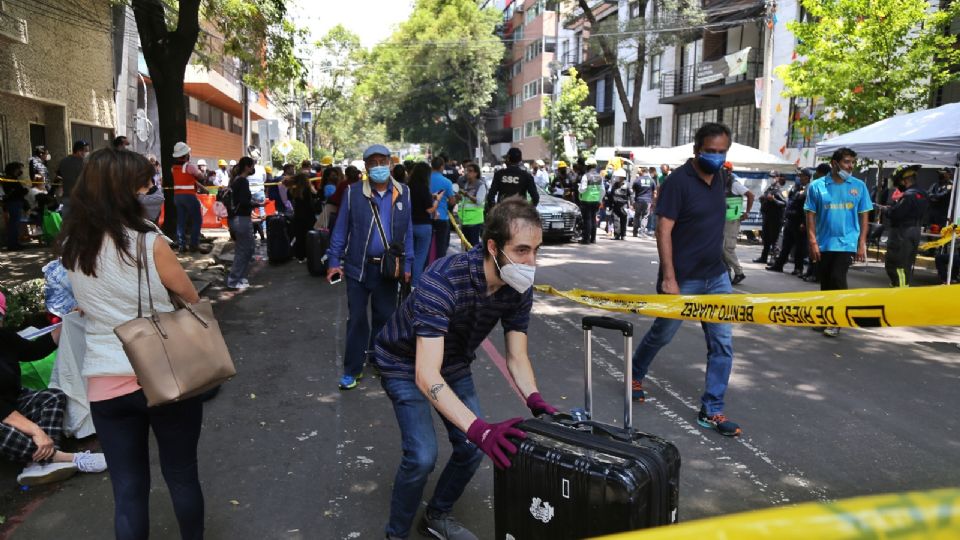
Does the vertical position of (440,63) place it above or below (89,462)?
above

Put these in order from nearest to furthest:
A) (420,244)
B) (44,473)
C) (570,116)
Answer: (44,473), (420,244), (570,116)

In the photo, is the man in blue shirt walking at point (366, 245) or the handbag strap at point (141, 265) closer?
the handbag strap at point (141, 265)

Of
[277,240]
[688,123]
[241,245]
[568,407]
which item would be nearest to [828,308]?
[568,407]

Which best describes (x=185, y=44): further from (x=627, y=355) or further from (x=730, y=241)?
(x=627, y=355)

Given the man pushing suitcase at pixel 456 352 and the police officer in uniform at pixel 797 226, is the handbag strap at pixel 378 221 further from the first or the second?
the police officer in uniform at pixel 797 226

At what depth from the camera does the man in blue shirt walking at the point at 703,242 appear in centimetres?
458

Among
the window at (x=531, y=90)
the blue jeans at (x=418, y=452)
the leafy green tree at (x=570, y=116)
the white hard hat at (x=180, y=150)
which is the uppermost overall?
the window at (x=531, y=90)

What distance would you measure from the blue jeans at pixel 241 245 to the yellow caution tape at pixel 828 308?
22.4 ft

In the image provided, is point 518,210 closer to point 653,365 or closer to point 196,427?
point 196,427

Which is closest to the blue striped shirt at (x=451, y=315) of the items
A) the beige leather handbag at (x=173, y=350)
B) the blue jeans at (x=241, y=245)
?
the beige leather handbag at (x=173, y=350)

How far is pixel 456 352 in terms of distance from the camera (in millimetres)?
2951

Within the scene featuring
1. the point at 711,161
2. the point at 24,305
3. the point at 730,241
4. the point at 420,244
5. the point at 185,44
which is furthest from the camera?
the point at 185,44

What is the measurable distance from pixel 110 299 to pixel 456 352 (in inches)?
53.3

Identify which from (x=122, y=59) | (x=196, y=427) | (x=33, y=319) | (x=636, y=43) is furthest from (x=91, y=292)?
(x=636, y=43)
